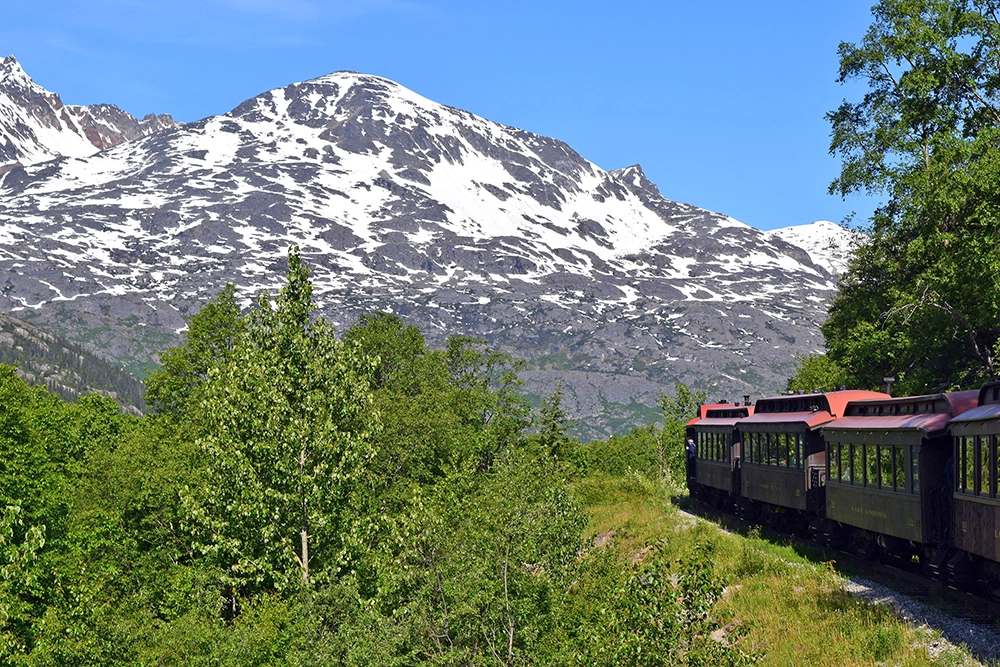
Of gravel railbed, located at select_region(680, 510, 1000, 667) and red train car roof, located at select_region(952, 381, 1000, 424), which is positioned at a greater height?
red train car roof, located at select_region(952, 381, 1000, 424)

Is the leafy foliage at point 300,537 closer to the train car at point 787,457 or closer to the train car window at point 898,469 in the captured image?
the train car window at point 898,469

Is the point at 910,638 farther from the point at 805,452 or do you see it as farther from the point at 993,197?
the point at 993,197

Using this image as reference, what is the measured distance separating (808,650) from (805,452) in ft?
45.2

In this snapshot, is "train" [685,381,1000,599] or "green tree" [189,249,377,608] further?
"green tree" [189,249,377,608]

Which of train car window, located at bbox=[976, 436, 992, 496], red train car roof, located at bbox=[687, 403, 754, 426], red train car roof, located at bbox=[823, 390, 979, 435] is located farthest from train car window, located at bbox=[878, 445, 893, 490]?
red train car roof, located at bbox=[687, 403, 754, 426]

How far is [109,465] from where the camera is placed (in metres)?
56.5

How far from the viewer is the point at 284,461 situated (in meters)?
38.7

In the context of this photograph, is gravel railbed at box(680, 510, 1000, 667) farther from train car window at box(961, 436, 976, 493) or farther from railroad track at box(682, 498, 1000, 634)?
train car window at box(961, 436, 976, 493)

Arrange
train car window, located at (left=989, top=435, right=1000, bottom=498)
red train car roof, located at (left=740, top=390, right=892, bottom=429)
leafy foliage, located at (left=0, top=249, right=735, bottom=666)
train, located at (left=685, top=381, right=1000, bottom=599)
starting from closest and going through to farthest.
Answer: train car window, located at (left=989, top=435, right=1000, bottom=498), train, located at (left=685, top=381, right=1000, bottom=599), leafy foliage, located at (left=0, top=249, right=735, bottom=666), red train car roof, located at (left=740, top=390, right=892, bottom=429)

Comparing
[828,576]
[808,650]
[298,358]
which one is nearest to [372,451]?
[298,358]

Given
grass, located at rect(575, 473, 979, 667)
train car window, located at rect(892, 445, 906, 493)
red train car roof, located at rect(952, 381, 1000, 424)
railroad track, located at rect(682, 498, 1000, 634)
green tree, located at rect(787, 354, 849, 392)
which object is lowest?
grass, located at rect(575, 473, 979, 667)

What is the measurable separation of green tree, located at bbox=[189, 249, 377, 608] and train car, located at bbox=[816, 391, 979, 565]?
1740 cm

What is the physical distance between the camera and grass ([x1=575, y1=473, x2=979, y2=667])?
1802 cm

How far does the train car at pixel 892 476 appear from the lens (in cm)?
2261
